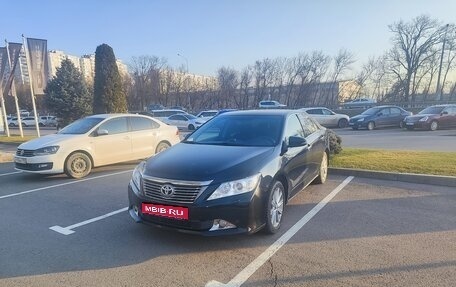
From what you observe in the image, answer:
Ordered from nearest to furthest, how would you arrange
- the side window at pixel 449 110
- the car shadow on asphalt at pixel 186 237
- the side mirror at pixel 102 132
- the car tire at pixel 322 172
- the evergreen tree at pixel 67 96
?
the car shadow on asphalt at pixel 186 237
the car tire at pixel 322 172
the side mirror at pixel 102 132
the side window at pixel 449 110
the evergreen tree at pixel 67 96

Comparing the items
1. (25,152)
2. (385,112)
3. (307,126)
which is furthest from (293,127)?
(385,112)

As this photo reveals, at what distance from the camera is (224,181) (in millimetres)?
3654

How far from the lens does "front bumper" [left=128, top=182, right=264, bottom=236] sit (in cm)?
357

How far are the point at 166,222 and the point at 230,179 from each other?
900 mm

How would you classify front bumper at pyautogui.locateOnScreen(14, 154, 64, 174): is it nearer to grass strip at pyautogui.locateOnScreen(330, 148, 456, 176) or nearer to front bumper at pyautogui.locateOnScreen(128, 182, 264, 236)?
front bumper at pyautogui.locateOnScreen(128, 182, 264, 236)

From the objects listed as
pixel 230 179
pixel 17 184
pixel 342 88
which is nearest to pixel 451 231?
pixel 230 179

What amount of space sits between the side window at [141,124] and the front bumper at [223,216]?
18.7 ft

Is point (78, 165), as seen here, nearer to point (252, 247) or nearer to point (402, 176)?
point (252, 247)

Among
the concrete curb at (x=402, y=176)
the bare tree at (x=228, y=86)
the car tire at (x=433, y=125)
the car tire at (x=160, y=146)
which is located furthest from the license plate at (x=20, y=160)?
the bare tree at (x=228, y=86)

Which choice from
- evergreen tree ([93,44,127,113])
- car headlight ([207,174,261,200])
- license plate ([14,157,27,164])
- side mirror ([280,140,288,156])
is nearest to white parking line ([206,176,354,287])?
car headlight ([207,174,261,200])

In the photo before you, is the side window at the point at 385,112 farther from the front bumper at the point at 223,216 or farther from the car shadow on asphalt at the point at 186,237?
the front bumper at the point at 223,216

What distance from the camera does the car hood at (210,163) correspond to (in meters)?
3.72

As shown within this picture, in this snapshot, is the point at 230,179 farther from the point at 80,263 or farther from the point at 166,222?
the point at 80,263

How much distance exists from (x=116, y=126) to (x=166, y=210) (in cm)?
561
